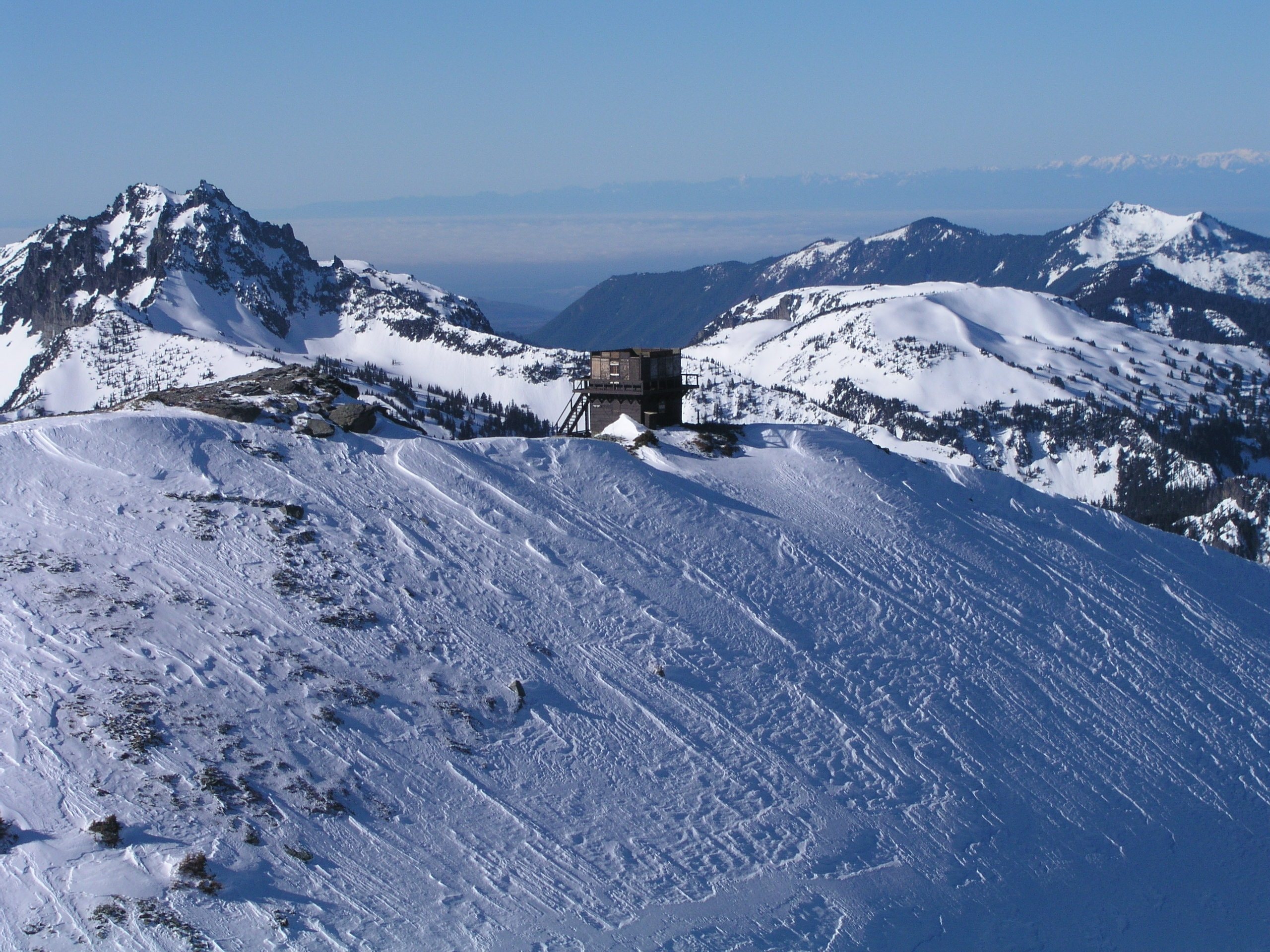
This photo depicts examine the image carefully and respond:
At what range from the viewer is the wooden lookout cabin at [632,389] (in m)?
45.4

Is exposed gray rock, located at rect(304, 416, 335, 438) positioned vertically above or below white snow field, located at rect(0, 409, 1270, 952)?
above

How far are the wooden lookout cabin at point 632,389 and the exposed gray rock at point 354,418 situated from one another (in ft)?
35.1

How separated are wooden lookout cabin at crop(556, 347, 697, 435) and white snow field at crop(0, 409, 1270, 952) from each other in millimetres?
8299

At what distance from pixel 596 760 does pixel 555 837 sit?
8.73ft

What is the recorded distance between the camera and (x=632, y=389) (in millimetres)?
45562

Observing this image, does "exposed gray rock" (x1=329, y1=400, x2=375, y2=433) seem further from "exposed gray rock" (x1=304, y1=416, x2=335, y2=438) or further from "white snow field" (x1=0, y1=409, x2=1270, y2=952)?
"white snow field" (x1=0, y1=409, x2=1270, y2=952)

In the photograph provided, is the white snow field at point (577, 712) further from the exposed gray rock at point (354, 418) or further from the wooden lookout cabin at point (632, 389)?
the wooden lookout cabin at point (632, 389)

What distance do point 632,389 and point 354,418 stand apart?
13.8 m

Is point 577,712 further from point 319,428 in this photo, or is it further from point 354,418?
point 354,418

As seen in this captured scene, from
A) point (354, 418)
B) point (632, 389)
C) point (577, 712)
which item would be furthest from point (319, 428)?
point (632, 389)

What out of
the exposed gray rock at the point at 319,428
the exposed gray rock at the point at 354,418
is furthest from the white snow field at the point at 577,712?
the exposed gray rock at the point at 354,418

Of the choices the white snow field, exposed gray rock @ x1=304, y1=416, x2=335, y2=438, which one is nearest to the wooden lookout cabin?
the white snow field

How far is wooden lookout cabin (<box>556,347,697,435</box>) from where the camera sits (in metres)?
45.4

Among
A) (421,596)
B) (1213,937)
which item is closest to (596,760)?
(421,596)
